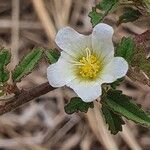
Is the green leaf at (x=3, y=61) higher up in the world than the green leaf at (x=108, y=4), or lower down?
lower down

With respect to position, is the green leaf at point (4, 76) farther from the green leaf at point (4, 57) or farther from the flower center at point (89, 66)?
the flower center at point (89, 66)

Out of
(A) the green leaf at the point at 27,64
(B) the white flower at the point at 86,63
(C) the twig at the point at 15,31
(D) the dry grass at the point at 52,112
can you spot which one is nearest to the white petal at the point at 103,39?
(B) the white flower at the point at 86,63

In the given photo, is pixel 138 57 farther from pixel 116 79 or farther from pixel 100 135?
pixel 100 135

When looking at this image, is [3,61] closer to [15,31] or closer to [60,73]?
[60,73]

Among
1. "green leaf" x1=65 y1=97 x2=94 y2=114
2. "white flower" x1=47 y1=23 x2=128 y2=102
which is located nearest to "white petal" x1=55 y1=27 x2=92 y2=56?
"white flower" x1=47 y1=23 x2=128 y2=102

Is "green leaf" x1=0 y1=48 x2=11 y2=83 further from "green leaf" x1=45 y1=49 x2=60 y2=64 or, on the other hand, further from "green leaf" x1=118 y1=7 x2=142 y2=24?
"green leaf" x1=118 y1=7 x2=142 y2=24

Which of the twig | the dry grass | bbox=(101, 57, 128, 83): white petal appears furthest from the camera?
the twig

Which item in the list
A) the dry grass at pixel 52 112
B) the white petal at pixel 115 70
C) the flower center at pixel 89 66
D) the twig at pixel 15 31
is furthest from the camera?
the twig at pixel 15 31
